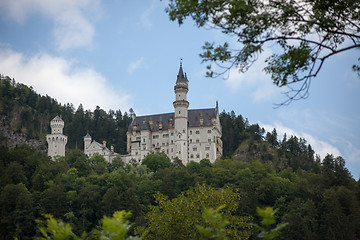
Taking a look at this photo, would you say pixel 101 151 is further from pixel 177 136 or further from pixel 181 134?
pixel 181 134

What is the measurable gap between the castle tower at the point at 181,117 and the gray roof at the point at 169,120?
11.0 ft

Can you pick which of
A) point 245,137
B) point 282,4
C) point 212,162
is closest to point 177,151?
point 212,162

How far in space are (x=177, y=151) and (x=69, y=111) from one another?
79.1m

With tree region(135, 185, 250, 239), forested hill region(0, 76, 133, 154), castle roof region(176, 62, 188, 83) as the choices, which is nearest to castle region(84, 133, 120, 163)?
forested hill region(0, 76, 133, 154)

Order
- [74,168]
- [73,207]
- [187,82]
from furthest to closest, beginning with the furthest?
[187,82], [74,168], [73,207]

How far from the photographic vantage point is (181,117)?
409 feet

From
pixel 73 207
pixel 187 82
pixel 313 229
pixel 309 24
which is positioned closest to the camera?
pixel 309 24

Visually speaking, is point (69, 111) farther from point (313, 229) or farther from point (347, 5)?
point (347, 5)

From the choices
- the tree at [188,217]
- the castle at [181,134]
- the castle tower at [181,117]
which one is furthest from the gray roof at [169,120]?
the tree at [188,217]

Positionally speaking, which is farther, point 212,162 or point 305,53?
point 212,162

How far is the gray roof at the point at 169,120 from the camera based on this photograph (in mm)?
127625

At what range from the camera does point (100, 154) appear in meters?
130

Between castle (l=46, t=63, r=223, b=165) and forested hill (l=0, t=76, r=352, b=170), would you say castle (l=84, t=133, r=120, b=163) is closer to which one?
castle (l=46, t=63, r=223, b=165)

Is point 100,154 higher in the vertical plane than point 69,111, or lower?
lower
